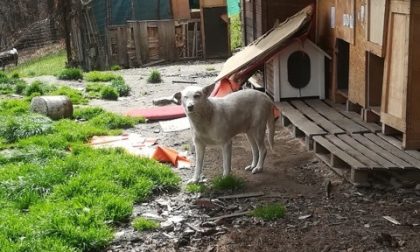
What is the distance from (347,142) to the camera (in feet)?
23.5

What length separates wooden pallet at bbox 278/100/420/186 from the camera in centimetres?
628

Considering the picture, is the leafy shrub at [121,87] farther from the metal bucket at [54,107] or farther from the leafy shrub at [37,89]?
the metal bucket at [54,107]

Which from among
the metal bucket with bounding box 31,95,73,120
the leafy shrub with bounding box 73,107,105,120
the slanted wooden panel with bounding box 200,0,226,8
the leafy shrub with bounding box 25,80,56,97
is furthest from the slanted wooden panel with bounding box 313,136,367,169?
the slanted wooden panel with bounding box 200,0,226,8

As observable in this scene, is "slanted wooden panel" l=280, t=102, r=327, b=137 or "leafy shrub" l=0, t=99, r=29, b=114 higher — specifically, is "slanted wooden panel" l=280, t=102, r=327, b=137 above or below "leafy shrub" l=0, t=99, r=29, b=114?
above

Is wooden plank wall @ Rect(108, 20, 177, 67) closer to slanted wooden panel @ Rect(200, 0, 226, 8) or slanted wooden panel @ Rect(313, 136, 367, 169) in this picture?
slanted wooden panel @ Rect(200, 0, 226, 8)

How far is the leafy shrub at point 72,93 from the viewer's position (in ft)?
39.7

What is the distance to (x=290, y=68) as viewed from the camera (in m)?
9.73

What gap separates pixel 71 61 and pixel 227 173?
13581 mm

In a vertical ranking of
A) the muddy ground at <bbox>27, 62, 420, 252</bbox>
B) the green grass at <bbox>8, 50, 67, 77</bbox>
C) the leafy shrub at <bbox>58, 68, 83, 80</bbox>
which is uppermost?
the leafy shrub at <bbox>58, 68, 83, 80</bbox>

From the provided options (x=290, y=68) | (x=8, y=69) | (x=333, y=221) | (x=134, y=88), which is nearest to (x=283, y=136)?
(x=290, y=68)

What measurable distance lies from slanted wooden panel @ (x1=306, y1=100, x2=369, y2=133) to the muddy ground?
0.68m

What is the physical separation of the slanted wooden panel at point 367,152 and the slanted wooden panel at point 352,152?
5 centimetres

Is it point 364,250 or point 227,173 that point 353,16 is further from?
point 364,250

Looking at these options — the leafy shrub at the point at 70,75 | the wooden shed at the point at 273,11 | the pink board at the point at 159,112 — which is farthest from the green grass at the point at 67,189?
the leafy shrub at the point at 70,75
